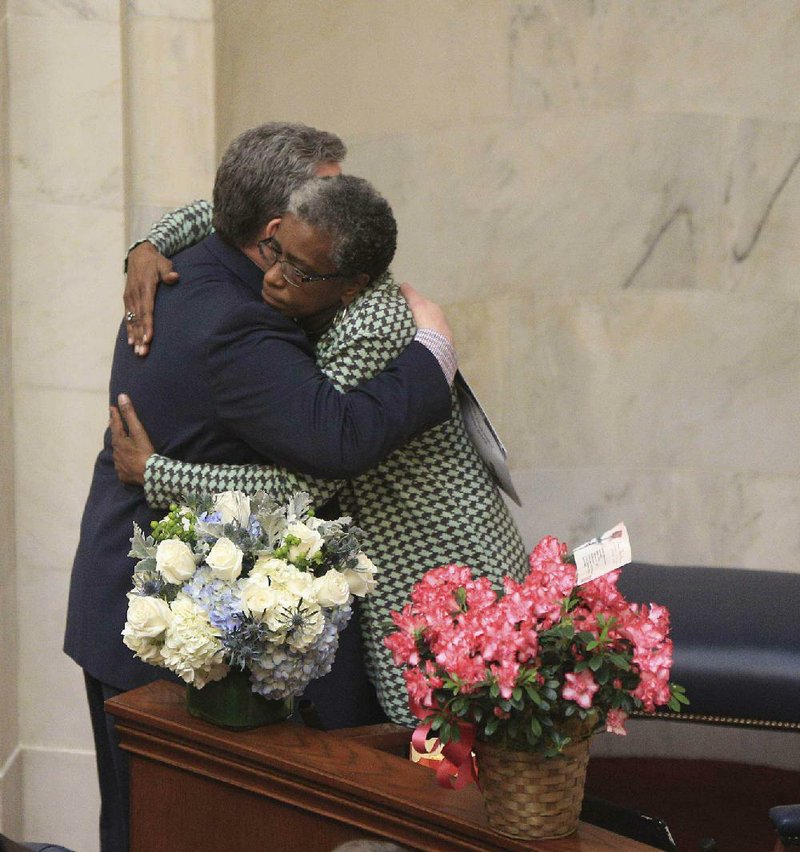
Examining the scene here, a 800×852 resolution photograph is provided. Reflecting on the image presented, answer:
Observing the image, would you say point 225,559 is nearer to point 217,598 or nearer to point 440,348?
point 217,598

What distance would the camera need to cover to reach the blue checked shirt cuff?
2525 millimetres

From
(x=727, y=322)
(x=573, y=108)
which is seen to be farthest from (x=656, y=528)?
(x=573, y=108)

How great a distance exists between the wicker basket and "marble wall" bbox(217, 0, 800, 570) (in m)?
2.60

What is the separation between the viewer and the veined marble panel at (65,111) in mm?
3762

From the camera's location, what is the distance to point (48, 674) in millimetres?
4023

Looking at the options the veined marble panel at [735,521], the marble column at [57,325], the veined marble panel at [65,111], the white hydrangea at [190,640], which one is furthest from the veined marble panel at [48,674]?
the veined marble panel at [735,521]

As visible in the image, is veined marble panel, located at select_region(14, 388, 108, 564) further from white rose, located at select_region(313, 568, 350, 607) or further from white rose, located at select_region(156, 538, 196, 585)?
white rose, located at select_region(313, 568, 350, 607)

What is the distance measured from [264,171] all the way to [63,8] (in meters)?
1.58

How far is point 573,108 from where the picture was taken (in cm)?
450

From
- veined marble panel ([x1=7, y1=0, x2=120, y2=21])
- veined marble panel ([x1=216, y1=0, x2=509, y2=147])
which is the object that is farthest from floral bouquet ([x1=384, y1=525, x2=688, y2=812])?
veined marble panel ([x1=216, y1=0, x2=509, y2=147])

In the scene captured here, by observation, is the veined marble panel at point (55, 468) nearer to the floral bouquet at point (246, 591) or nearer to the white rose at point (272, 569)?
the floral bouquet at point (246, 591)

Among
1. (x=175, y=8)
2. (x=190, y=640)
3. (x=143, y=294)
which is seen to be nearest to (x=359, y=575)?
(x=190, y=640)

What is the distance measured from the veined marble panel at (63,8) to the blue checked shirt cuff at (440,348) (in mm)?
1797

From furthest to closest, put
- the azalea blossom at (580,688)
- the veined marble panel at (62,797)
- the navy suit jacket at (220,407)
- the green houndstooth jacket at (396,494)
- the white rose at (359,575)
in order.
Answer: the veined marble panel at (62,797) → the green houndstooth jacket at (396,494) → the navy suit jacket at (220,407) → the white rose at (359,575) → the azalea blossom at (580,688)
